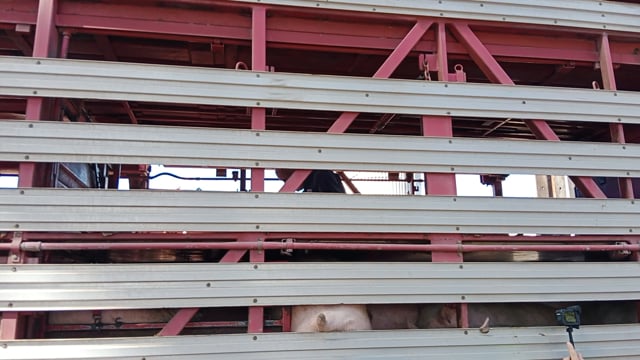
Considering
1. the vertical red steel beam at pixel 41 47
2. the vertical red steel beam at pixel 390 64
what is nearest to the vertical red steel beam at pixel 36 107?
the vertical red steel beam at pixel 41 47

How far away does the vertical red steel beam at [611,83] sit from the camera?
123 inches

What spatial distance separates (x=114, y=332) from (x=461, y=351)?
2.08 metres

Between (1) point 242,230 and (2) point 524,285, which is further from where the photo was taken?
(2) point 524,285

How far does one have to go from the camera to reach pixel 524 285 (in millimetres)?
2826

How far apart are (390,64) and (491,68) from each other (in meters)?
0.71

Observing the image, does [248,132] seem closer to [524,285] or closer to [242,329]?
[242,329]

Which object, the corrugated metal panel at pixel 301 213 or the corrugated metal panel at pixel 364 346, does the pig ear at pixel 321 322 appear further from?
the corrugated metal panel at pixel 301 213

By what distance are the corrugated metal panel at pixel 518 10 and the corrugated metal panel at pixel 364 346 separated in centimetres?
206

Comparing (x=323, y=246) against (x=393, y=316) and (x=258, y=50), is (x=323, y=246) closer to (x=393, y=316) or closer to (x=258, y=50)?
(x=393, y=316)

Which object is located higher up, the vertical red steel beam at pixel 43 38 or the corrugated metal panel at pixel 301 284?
the vertical red steel beam at pixel 43 38

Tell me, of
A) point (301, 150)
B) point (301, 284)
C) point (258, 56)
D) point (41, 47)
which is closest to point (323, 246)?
point (301, 284)

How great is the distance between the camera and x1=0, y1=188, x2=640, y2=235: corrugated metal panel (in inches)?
98.7

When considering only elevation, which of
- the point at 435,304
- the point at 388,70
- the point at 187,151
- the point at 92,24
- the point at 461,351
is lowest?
the point at 461,351

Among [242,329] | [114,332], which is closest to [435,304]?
[242,329]
